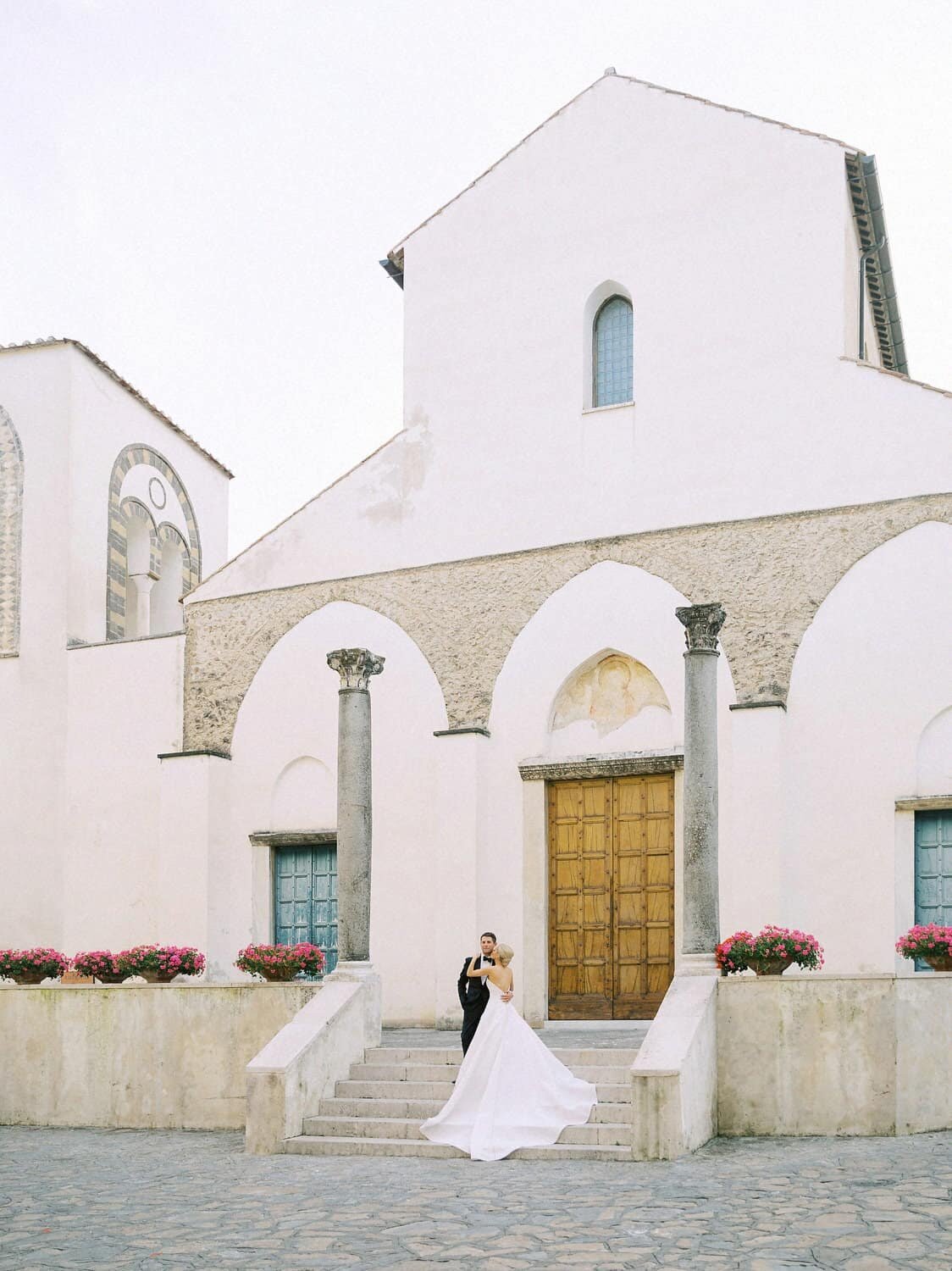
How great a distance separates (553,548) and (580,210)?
4224 millimetres

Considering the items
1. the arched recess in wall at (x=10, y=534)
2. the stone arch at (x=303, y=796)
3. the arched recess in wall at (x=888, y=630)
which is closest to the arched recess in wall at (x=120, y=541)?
the arched recess in wall at (x=10, y=534)

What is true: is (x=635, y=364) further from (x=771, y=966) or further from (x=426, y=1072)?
(x=426, y=1072)

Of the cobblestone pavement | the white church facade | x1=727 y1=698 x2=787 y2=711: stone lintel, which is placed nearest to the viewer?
the cobblestone pavement

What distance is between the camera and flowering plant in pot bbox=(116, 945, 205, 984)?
15.8 metres

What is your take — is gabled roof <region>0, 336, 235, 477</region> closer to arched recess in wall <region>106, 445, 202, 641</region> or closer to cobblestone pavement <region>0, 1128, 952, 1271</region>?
arched recess in wall <region>106, 445, 202, 641</region>

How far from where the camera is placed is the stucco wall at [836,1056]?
1220 centimetres

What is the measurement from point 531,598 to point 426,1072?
20.4 ft

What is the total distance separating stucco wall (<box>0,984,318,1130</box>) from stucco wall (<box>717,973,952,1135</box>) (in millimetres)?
4068

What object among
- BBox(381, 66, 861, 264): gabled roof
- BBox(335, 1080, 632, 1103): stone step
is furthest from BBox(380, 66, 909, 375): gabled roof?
BBox(335, 1080, 632, 1103): stone step

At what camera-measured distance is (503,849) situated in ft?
58.5

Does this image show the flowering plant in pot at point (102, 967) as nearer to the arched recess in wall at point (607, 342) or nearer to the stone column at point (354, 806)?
the stone column at point (354, 806)

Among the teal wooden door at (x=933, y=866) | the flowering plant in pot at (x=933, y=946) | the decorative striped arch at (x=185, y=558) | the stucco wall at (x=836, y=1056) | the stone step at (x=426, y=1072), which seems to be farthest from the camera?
the decorative striped arch at (x=185, y=558)

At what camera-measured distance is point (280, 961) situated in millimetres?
14836

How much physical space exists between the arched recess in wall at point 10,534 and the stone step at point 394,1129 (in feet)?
34.6
